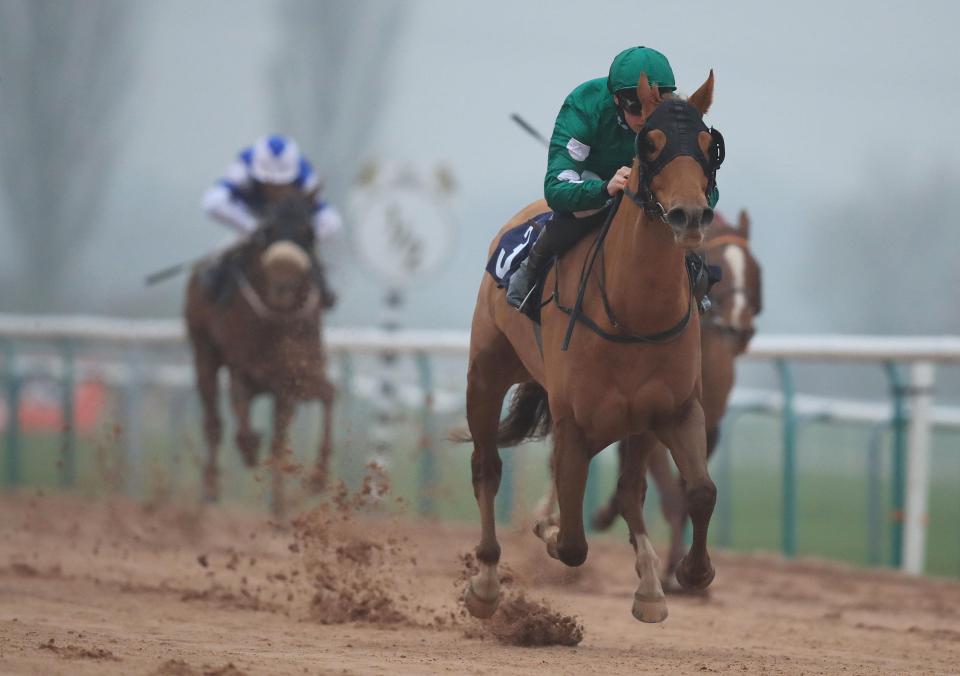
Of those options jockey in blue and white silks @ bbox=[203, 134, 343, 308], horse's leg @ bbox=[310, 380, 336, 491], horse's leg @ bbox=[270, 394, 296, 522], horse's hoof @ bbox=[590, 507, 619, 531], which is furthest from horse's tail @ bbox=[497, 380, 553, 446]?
jockey in blue and white silks @ bbox=[203, 134, 343, 308]

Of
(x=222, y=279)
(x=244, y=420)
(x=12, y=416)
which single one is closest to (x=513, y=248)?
(x=244, y=420)

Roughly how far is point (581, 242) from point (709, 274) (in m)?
0.45

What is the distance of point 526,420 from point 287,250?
4.36 metres

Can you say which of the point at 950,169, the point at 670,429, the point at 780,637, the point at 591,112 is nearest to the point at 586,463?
the point at 670,429

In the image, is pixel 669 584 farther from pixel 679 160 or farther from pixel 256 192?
pixel 256 192

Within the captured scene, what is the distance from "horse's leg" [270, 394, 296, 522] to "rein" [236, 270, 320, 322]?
52cm

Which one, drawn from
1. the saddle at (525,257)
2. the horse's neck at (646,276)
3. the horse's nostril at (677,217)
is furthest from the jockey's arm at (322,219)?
the horse's nostril at (677,217)

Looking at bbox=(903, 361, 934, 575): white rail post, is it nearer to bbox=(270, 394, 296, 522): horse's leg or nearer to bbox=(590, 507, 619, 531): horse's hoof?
bbox=(590, 507, 619, 531): horse's hoof

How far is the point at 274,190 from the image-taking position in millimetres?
11062

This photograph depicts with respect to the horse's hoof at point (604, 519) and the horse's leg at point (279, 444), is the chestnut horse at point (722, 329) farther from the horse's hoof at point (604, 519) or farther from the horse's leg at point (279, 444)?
the horse's leg at point (279, 444)

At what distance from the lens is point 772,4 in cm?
1895

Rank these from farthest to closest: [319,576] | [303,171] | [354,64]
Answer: [354,64] → [303,171] → [319,576]

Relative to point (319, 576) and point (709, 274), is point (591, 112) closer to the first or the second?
point (709, 274)

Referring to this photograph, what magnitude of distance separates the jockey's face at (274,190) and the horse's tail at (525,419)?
491cm
